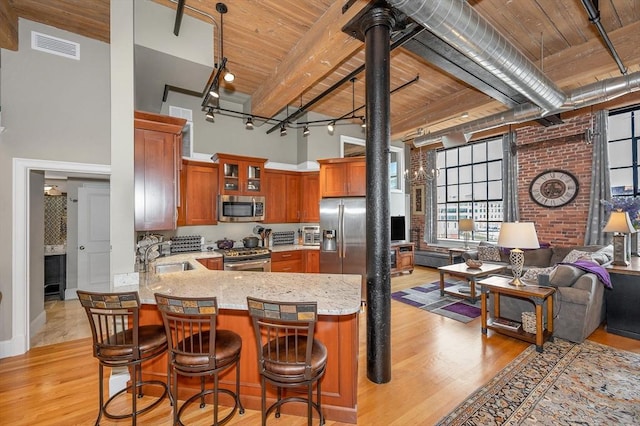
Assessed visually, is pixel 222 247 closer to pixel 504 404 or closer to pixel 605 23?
pixel 504 404

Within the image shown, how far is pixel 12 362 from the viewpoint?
292cm

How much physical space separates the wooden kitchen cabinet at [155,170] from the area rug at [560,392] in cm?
306

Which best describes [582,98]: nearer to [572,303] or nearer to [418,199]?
[572,303]

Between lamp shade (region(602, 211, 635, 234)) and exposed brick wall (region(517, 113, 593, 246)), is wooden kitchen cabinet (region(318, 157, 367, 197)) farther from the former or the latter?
exposed brick wall (region(517, 113, 593, 246))

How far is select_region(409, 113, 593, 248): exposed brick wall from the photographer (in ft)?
17.5

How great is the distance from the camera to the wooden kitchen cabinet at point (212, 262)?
428 centimetres

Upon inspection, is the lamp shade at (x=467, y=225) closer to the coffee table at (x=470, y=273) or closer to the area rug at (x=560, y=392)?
the coffee table at (x=470, y=273)

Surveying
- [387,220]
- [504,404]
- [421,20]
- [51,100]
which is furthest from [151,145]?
[504,404]

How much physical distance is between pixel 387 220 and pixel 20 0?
4316 mm

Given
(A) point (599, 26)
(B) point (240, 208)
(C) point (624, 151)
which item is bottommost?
(B) point (240, 208)

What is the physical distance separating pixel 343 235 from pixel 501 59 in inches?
132

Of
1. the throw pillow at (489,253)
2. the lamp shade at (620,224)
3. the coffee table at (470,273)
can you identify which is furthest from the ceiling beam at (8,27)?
the throw pillow at (489,253)

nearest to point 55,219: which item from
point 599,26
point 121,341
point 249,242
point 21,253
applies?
point 21,253

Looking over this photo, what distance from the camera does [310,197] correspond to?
5.82 m
